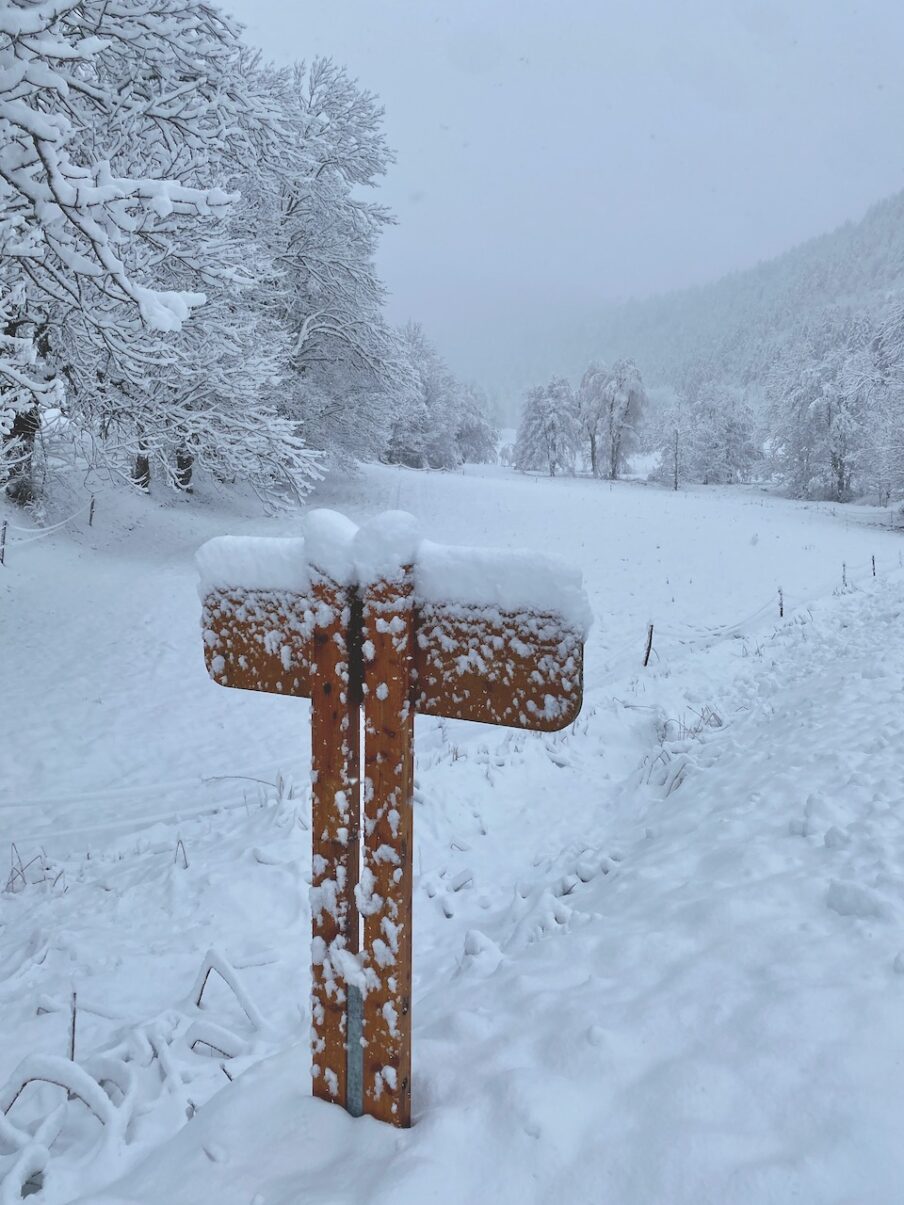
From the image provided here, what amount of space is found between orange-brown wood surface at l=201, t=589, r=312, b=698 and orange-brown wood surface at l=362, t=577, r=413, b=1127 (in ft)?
0.79

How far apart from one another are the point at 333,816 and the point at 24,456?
7974 mm

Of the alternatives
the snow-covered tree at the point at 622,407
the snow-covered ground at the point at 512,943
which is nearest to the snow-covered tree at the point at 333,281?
the snow-covered ground at the point at 512,943

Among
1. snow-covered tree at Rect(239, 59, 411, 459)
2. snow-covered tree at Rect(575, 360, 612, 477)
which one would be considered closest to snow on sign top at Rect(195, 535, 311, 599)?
snow-covered tree at Rect(239, 59, 411, 459)

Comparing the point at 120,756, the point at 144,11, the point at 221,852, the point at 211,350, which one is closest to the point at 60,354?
the point at 211,350

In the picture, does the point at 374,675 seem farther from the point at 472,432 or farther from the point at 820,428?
the point at 472,432

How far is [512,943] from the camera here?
3449mm

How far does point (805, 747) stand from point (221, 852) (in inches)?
180

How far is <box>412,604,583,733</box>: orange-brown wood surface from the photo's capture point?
64.3 inches

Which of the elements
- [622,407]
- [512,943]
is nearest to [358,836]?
[512,943]

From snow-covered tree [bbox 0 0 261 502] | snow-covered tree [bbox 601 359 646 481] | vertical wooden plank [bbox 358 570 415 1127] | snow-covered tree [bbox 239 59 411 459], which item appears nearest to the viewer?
vertical wooden plank [bbox 358 570 415 1127]

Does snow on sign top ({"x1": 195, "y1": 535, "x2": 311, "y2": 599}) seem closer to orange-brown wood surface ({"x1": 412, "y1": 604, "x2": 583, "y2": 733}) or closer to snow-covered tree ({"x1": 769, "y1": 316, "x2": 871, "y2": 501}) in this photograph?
orange-brown wood surface ({"x1": 412, "y1": 604, "x2": 583, "y2": 733})

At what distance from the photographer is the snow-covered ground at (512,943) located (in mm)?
1850

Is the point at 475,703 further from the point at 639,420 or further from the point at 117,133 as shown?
the point at 639,420

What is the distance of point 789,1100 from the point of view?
1.90 meters
